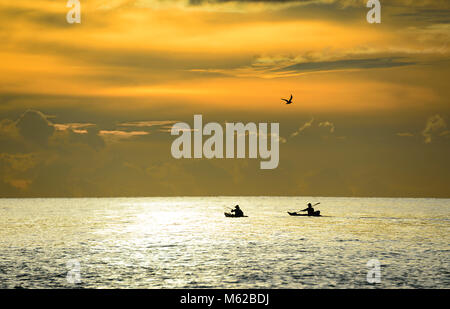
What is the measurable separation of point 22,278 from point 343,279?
27477mm

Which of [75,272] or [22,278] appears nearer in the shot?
[22,278]

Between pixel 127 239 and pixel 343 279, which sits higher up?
pixel 127 239

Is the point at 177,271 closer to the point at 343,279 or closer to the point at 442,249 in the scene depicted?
the point at 343,279

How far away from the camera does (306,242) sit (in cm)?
7656

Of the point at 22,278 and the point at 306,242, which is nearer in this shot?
the point at 22,278
